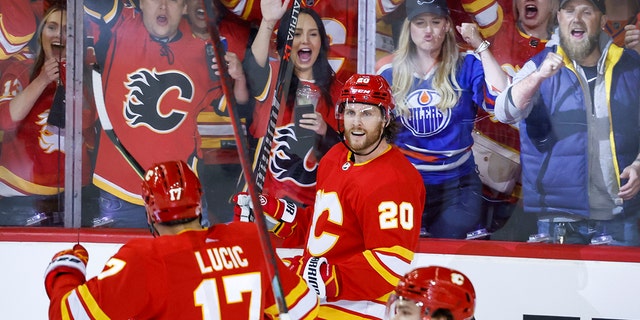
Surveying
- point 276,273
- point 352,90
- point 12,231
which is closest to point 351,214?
point 352,90

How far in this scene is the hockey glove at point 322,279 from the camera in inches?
128

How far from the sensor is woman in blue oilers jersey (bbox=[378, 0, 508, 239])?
179 inches

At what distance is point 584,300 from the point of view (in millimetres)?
4371

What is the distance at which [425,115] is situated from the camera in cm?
457

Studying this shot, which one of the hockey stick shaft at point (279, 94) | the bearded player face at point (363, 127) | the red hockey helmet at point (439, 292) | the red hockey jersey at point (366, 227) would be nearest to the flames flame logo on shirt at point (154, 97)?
the hockey stick shaft at point (279, 94)

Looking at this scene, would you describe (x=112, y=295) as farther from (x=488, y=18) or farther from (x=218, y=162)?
(x=488, y=18)

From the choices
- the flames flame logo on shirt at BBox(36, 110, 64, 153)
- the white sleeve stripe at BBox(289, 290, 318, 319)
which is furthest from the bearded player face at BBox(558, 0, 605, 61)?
the flames flame logo on shirt at BBox(36, 110, 64, 153)

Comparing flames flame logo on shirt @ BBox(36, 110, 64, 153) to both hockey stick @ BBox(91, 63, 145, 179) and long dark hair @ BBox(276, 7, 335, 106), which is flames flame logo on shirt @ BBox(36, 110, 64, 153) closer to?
hockey stick @ BBox(91, 63, 145, 179)

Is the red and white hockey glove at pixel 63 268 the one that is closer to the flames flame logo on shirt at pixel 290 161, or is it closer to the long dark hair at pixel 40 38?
the flames flame logo on shirt at pixel 290 161

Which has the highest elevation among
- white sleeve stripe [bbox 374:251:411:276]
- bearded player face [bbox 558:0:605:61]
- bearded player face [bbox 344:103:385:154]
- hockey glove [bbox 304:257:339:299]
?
bearded player face [bbox 558:0:605:61]

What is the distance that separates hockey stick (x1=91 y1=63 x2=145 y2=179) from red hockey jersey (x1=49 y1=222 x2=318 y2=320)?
202cm

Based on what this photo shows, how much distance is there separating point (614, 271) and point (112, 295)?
258 centimetres

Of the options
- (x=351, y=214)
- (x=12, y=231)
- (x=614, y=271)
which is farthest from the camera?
(x=12, y=231)

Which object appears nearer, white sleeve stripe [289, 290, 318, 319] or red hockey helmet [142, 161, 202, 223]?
red hockey helmet [142, 161, 202, 223]
